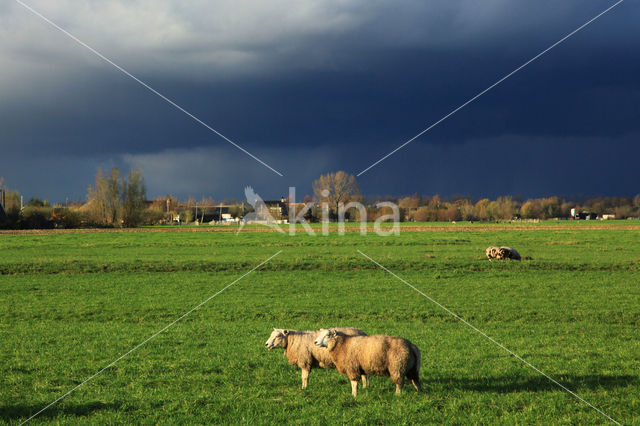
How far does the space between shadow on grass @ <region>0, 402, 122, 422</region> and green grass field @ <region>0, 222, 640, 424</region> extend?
0.12 feet

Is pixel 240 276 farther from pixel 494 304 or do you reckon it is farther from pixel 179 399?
pixel 179 399

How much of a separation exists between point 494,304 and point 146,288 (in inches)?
708

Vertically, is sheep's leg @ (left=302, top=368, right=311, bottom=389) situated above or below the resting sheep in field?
below

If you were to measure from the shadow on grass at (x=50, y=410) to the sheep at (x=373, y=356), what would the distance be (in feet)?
13.9

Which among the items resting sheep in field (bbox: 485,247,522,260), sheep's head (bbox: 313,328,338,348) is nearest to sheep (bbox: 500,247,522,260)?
resting sheep in field (bbox: 485,247,522,260)

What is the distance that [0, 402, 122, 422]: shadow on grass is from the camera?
9.53 m

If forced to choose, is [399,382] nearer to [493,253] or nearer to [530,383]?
[530,383]

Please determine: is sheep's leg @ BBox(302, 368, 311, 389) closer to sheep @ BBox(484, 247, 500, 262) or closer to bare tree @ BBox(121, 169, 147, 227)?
sheep @ BBox(484, 247, 500, 262)

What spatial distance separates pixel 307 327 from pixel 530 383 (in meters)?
8.17

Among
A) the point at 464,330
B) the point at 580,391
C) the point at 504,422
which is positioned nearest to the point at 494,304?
the point at 464,330

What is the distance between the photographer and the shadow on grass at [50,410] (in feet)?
31.3

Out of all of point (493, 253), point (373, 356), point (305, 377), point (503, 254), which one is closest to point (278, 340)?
point (305, 377)

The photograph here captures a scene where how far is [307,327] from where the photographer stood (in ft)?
58.0

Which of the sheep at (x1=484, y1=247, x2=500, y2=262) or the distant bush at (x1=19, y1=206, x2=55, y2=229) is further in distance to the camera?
the distant bush at (x1=19, y1=206, x2=55, y2=229)
